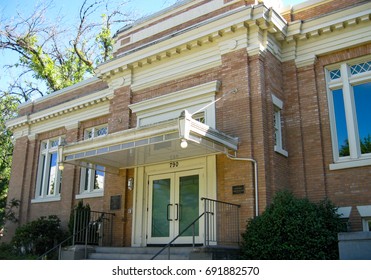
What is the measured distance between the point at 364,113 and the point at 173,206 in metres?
6.18

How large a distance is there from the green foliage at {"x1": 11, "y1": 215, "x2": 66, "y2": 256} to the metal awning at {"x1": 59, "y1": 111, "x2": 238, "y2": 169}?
376cm

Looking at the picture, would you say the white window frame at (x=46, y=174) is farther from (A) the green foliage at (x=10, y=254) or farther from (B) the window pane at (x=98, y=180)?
(A) the green foliage at (x=10, y=254)

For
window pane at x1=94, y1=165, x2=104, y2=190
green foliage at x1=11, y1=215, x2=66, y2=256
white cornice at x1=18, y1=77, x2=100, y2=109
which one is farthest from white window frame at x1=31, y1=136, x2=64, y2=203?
green foliage at x1=11, y1=215, x2=66, y2=256

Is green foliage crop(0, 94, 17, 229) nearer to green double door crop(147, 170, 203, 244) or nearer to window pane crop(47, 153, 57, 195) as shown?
window pane crop(47, 153, 57, 195)

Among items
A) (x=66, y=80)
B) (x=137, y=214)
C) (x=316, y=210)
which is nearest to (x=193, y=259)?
(x=316, y=210)

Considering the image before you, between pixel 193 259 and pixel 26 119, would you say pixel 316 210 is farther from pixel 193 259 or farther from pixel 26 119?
pixel 26 119

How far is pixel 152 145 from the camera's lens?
444 inches

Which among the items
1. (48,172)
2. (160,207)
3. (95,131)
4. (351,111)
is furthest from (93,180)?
(351,111)

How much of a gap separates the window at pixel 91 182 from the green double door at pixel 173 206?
4143mm

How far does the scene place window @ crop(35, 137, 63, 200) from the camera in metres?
18.7

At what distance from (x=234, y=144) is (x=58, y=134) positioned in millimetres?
10782

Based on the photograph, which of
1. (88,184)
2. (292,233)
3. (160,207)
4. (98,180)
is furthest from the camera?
(88,184)

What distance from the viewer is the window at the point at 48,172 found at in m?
18.7

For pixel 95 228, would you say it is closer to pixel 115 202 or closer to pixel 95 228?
pixel 95 228
